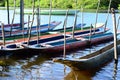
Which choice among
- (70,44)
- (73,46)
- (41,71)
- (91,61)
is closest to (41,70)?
(41,71)

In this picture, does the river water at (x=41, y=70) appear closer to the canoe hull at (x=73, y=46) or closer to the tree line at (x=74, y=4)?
the canoe hull at (x=73, y=46)

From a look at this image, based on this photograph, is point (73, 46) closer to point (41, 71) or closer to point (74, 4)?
point (41, 71)

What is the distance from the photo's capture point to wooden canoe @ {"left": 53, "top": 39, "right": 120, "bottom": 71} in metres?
15.7

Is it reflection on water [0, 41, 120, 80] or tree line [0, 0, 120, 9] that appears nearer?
reflection on water [0, 41, 120, 80]

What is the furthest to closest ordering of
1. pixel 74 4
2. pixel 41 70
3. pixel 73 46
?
pixel 74 4
pixel 73 46
pixel 41 70

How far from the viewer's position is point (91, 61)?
55.5 ft

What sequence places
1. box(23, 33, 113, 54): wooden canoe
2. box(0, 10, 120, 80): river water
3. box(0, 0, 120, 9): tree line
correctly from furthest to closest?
box(0, 0, 120, 9): tree line, box(23, 33, 113, 54): wooden canoe, box(0, 10, 120, 80): river water

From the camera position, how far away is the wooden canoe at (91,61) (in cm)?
1566

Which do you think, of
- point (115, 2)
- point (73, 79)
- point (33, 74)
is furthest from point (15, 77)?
point (115, 2)

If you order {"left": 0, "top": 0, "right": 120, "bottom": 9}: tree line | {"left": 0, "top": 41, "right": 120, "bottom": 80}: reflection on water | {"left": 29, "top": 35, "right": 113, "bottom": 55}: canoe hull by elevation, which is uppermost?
{"left": 0, "top": 0, "right": 120, "bottom": 9}: tree line

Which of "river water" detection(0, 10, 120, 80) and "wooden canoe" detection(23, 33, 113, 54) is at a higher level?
"wooden canoe" detection(23, 33, 113, 54)

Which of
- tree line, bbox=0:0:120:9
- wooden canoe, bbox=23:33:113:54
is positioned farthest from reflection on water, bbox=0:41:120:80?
tree line, bbox=0:0:120:9

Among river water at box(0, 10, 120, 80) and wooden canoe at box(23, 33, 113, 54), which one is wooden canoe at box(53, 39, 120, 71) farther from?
wooden canoe at box(23, 33, 113, 54)

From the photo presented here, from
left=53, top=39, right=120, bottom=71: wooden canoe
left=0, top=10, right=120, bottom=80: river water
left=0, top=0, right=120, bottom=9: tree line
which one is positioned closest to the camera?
left=53, top=39, right=120, bottom=71: wooden canoe
